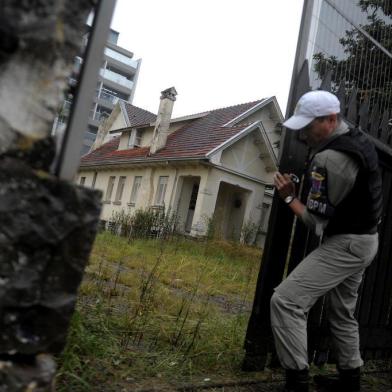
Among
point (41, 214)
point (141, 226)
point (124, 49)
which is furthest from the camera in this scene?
point (124, 49)

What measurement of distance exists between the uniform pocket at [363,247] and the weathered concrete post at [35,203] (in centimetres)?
193

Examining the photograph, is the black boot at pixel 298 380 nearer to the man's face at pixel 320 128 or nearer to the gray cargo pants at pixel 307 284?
the gray cargo pants at pixel 307 284

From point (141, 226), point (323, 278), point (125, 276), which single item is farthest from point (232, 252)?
point (323, 278)

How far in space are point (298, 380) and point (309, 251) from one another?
100cm

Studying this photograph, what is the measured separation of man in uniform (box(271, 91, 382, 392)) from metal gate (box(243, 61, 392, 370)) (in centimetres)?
36

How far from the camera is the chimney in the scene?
23.8 meters

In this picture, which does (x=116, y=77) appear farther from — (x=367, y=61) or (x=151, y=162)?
(x=367, y=61)

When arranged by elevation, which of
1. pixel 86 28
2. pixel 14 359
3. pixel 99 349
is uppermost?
pixel 86 28

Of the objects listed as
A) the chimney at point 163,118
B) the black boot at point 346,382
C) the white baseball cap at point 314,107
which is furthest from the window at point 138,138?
the white baseball cap at point 314,107

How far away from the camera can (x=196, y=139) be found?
22453mm

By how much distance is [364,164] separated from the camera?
272cm

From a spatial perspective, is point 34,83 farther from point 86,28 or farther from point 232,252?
point 232,252

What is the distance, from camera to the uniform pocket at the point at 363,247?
2869 millimetres

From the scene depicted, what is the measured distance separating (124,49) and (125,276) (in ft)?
240
